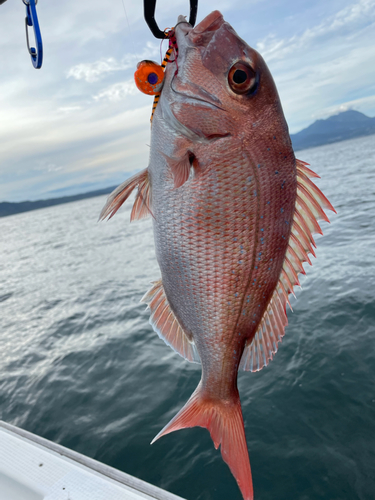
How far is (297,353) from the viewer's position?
200 inches

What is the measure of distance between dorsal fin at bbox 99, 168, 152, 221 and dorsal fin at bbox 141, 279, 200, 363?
0.41 meters

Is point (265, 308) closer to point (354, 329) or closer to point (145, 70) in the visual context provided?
point (145, 70)

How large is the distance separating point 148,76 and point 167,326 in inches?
44.6

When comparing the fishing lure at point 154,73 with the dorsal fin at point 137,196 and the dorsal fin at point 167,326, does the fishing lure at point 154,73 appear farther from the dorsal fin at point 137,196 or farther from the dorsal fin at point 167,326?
the dorsal fin at point 167,326

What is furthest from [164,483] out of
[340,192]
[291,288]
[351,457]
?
[340,192]

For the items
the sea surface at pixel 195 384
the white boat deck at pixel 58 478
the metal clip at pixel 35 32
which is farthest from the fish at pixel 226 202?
the sea surface at pixel 195 384

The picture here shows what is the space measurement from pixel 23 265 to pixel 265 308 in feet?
62.6

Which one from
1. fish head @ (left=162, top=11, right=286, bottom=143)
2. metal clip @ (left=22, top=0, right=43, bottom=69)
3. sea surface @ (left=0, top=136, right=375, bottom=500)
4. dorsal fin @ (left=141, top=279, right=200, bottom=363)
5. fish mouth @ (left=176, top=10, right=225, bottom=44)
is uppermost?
metal clip @ (left=22, top=0, right=43, bottom=69)

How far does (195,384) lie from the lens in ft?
16.4

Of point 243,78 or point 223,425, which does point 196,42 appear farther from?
point 223,425

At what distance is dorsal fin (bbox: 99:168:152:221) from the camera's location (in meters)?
1.48

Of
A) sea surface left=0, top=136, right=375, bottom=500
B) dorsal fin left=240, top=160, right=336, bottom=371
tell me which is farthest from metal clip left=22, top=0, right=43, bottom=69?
sea surface left=0, top=136, right=375, bottom=500

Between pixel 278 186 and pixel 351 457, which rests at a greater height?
pixel 278 186

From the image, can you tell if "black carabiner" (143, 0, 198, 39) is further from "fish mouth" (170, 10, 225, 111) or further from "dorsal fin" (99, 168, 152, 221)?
"dorsal fin" (99, 168, 152, 221)
